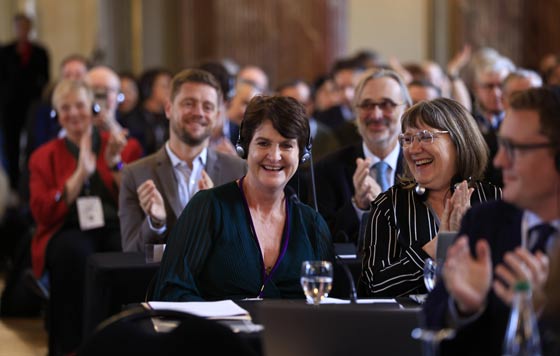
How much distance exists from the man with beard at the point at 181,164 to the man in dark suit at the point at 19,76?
6271 millimetres

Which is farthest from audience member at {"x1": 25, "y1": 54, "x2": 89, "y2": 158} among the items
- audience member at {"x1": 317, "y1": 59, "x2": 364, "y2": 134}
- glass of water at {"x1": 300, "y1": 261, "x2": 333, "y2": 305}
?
glass of water at {"x1": 300, "y1": 261, "x2": 333, "y2": 305}

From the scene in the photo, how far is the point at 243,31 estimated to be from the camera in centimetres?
1147

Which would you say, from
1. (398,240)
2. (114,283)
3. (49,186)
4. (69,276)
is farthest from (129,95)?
(398,240)

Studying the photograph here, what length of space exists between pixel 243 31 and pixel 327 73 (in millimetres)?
1054

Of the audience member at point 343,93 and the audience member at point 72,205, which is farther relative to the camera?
the audience member at point 343,93

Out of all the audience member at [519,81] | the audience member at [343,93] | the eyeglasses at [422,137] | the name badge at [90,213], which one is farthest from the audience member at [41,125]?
A: the eyeglasses at [422,137]

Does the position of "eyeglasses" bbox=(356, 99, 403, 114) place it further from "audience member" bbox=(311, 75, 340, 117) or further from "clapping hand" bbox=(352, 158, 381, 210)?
"audience member" bbox=(311, 75, 340, 117)

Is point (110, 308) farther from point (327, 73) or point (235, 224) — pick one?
point (327, 73)

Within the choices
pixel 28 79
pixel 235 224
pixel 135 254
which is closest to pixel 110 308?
pixel 135 254

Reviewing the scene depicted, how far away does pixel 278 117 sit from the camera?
13.1 feet

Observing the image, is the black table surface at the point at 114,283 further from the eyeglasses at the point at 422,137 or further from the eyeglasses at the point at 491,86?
the eyeglasses at the point at 491,86

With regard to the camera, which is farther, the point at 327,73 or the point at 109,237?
the point at 327,73

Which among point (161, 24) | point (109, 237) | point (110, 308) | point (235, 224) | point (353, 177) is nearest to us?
point (235, 224)

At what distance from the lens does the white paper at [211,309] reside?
10.7ft
